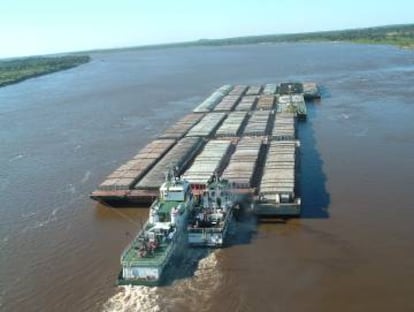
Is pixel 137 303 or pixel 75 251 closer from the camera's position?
pixel 137 303

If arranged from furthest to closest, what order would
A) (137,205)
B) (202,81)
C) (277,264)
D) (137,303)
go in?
(202,81), (137,205), (277,264), (137,303)

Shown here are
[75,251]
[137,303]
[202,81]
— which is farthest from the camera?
[202,81]

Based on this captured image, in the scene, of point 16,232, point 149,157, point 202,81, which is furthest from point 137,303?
point 202,81

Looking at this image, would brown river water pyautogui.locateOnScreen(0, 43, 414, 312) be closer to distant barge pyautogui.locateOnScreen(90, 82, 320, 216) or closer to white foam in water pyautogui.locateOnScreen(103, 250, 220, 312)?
white foam in water pyautogui.locateOnScreen(103, 250, 220, 312)

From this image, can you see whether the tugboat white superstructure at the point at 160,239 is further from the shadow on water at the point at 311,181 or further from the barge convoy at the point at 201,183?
the shadow on water at the point at 311,181

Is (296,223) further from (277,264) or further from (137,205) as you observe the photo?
(137,205)

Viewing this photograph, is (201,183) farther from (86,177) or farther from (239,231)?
(86,177)
